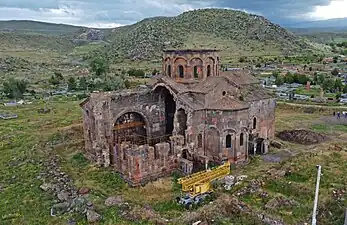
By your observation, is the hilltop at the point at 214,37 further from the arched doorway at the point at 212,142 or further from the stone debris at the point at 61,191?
the stone debris at the point at 61,191

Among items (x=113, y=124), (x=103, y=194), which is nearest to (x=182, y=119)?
(x=113, y=124)

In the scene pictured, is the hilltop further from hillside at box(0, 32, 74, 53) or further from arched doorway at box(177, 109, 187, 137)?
arched doorway at box(177, 109, 187, 137)

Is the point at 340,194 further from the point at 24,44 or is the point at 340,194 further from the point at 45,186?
the point at 24,44

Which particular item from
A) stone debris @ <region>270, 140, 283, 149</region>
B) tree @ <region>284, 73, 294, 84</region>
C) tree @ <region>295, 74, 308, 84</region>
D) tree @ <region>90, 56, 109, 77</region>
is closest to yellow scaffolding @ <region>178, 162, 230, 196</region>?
stone debris @ <region>270, 140, 283, 149</region>

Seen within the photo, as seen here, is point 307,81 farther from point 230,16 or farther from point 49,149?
point 230,16

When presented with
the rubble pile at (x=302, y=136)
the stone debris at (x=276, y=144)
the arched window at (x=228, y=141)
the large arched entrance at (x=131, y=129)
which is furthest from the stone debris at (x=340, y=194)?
the large arched entrance at (x=131, y=129)

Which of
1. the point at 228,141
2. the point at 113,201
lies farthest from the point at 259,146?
the point at 113,201

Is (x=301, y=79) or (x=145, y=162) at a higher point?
(x=301, y=79)
